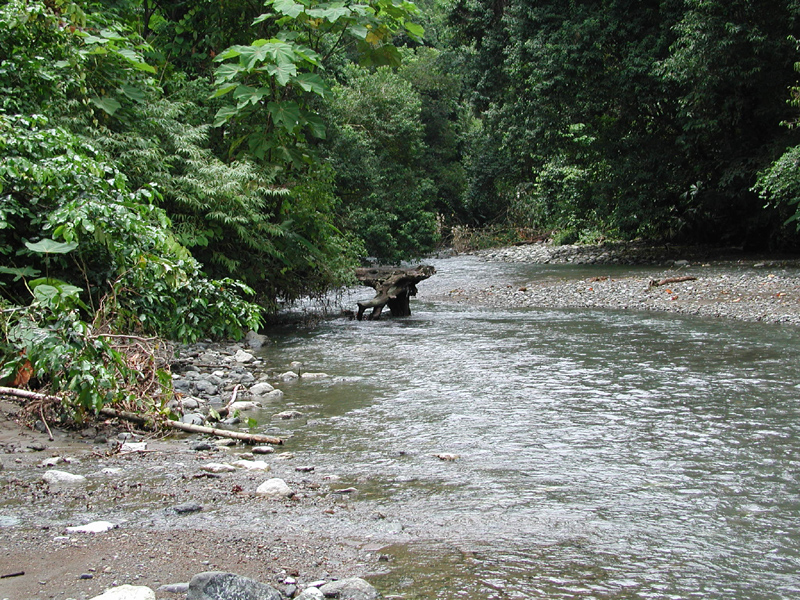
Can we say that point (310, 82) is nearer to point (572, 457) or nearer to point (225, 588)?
point (572, 457)

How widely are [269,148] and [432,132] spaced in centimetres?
2665

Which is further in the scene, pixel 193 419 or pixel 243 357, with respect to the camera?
pixel 243 357

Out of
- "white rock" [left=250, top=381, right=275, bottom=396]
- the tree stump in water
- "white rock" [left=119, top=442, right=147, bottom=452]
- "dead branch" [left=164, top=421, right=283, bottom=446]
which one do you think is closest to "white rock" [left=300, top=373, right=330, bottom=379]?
"white rock" [left=250, top=381, right=275, bottom=396]

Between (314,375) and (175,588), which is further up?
(175,588)

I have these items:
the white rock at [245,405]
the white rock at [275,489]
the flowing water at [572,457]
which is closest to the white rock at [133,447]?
the flowing water at [572,457]

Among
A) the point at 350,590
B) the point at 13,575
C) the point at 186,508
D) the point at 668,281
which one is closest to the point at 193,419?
the point at 186,508

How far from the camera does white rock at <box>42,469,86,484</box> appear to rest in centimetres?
398

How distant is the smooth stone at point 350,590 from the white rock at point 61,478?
196 cm

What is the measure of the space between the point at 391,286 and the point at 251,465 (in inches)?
329

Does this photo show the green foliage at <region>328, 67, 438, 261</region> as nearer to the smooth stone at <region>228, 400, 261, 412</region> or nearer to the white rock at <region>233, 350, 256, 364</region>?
the white rock at <region>233, 350, 256, 364</region>

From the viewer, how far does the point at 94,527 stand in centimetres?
330

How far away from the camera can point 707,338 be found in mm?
9633

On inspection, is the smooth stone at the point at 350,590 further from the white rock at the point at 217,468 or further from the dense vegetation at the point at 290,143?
the dense vegetation at the point at 290,143

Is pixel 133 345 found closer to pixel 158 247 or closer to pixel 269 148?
pixel 158 247
